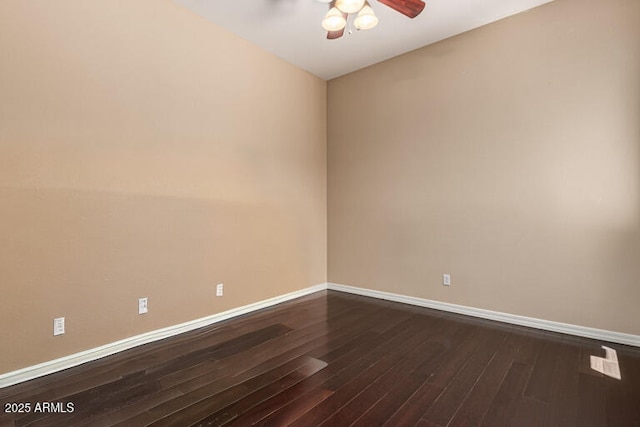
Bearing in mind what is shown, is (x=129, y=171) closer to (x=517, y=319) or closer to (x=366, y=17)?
(x=366, y=17)

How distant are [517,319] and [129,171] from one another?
148 inches

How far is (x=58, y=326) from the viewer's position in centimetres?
216

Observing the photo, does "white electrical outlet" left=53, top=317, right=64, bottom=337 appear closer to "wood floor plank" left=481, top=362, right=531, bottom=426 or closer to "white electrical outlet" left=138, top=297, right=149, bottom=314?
"white electrical outlet" left=138, top=297, right=149, bottom=314

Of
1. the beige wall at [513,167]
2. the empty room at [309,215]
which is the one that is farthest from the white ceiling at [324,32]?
the beige wall at [513,167]

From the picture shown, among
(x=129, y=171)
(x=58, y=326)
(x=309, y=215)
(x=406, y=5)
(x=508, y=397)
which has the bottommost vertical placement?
(x=508, y=397)

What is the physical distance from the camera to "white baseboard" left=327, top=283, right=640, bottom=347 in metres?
2.56

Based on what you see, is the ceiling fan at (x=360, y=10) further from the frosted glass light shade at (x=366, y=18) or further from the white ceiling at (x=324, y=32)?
the white ceiling at (x=324, y=32)

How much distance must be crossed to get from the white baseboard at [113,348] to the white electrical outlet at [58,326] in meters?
0.18

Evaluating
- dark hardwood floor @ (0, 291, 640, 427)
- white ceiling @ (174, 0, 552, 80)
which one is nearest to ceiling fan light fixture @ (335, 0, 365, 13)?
white ceiling @ (174, 0, 552, 80)

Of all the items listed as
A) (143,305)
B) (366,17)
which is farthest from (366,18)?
(143,305)

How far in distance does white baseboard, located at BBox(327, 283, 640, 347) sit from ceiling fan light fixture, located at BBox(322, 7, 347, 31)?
9.56 feet

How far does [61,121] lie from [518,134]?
381 centimetres

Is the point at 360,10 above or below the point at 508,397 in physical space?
above

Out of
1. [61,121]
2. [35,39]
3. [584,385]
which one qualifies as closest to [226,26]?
[35,39]
